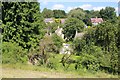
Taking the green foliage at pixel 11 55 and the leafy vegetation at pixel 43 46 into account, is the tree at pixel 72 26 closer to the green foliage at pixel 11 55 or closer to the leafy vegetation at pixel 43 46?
the leafy vegetation at pixel 43 46

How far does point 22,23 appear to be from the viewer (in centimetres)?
794

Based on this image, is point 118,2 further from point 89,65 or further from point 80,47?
point 89,65

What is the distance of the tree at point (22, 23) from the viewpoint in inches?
291

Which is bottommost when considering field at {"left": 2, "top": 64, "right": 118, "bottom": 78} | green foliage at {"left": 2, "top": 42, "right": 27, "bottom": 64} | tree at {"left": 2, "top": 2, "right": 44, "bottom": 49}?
field at {"left": 2, "top": 64, "right": 118, "bottom": 78}

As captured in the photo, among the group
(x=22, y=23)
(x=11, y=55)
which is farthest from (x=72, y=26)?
(x=11, y=55)

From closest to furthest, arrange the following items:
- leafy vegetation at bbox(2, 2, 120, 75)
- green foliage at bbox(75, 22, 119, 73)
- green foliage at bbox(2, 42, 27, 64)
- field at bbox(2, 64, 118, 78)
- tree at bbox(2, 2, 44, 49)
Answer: field at bbox(2, 64, 118, 78)
green foliage at bbox(2, 42, 27, 64)
leafy vegetation at bbox(2, 2, 120, 75)
green foliage at bbox(75, 22, 119, 73)
tree at bbox(2, 2, 44, 49)

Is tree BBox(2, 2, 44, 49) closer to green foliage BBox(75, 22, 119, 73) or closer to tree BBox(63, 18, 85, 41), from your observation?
green foliage BBox(75, 22, 119, 73)

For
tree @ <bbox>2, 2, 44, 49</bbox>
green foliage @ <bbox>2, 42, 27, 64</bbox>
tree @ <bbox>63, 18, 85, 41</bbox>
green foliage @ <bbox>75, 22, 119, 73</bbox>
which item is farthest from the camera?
tree @ <bbox>63, 18, 85, 41</bbox>

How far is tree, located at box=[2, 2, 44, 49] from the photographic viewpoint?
7387mm

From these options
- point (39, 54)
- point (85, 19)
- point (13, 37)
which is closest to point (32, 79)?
point (39, 54)

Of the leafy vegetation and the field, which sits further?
the leafy vegetation

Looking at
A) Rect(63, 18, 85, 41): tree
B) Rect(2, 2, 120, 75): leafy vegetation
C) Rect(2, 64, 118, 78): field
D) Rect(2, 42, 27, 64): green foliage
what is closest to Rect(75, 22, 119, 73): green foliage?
Rect(2, 2, 120, 75): leafy vegetation

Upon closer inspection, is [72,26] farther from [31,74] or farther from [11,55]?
[31,74]

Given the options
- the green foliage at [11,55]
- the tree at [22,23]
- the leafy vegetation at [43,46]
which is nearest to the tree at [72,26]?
the leafy vegetation at [43,46]
